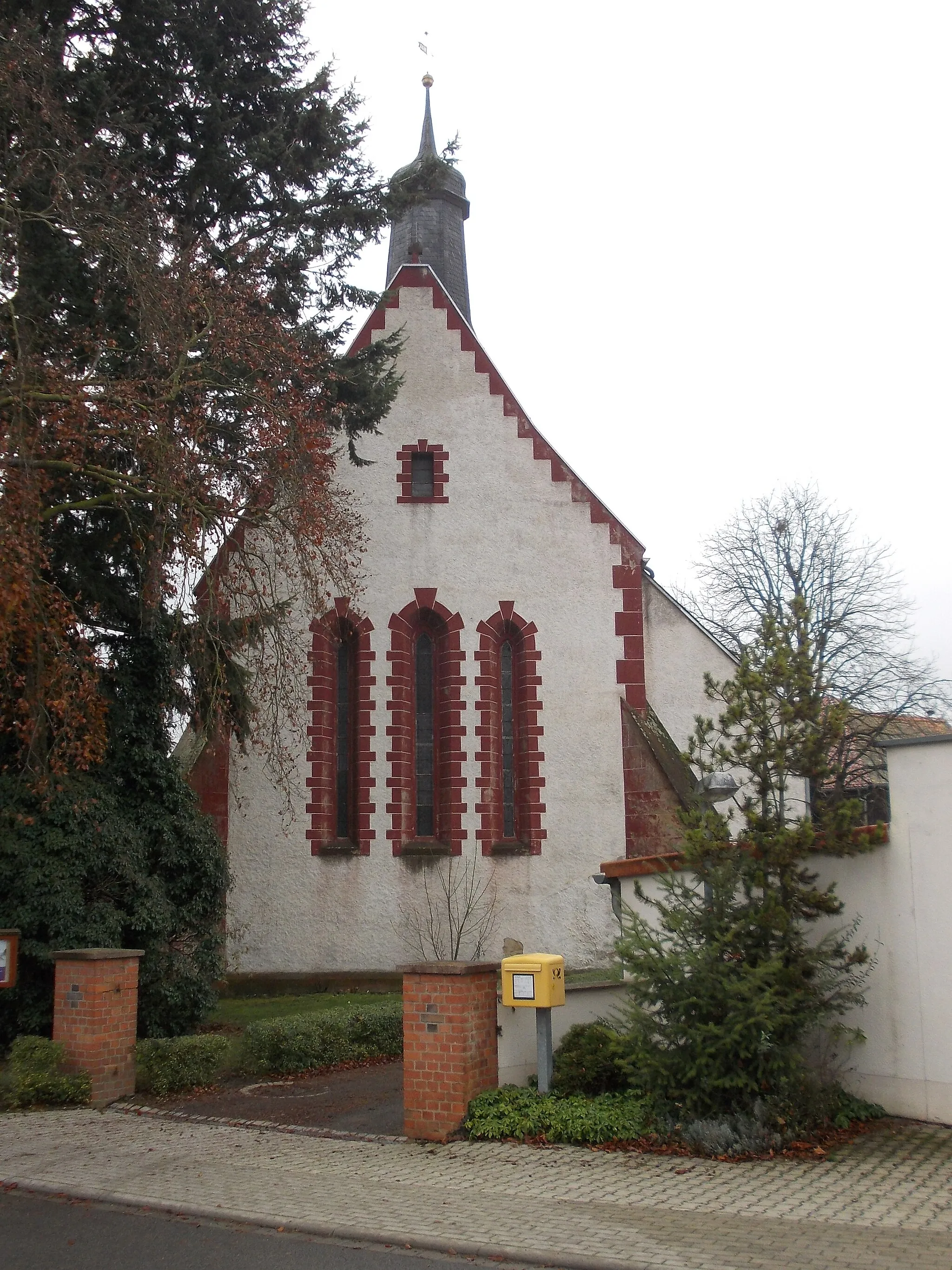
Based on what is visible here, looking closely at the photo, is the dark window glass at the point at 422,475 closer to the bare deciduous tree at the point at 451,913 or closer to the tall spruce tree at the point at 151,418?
the tall spruce tree at the point at 151,418

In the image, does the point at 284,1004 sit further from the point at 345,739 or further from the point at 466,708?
the point at 466,708

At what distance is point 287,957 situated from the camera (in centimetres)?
Answer: 1599

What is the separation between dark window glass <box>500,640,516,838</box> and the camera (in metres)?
16.8

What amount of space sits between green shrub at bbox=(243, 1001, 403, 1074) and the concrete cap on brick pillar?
2880 mm

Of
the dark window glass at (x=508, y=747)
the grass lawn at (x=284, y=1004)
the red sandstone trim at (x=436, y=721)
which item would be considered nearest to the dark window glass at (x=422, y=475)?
the red sandstone trim at (x=436, y=721)

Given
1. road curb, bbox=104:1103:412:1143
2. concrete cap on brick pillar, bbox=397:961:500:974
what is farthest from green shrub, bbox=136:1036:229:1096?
concrete cap on brick pillar, bbox=397:961:500:974

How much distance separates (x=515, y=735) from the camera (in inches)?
672

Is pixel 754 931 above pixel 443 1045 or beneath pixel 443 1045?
above

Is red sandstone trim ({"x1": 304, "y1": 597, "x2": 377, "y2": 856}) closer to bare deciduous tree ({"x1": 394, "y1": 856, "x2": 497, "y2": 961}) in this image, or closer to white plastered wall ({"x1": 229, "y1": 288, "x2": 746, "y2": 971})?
white plastered wall ({"x1": 229, "y1": 288, "x2": 746, "y2": 971})

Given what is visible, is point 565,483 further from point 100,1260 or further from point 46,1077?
point 100,1260

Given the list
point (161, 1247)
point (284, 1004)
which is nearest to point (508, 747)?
point (284, 1004)

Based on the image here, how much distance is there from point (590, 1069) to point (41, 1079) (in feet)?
15.2

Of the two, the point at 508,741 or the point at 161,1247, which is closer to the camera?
the point at 161,1247

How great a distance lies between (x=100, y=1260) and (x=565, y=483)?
13.5 m
